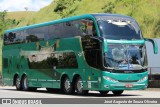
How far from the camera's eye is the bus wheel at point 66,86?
2644cm

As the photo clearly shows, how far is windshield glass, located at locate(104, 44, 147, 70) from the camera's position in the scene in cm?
2353

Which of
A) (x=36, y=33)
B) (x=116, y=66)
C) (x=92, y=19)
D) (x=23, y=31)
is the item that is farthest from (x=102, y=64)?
(x=23, y=31)

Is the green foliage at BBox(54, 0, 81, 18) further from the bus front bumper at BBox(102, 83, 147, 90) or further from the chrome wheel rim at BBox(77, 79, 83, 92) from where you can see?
the bus front bumper at BBox(102, 83, 147, 90)

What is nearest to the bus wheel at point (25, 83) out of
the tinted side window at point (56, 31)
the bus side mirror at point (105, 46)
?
the tinted side window at point (56, 31)

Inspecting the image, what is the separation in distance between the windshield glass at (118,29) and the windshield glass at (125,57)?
0.47 metres

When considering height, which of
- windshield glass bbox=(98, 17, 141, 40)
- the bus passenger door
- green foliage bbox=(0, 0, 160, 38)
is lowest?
the bus passenger door

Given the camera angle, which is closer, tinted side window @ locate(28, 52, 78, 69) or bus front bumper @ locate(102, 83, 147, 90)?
bus front bumper @ locate(102, 83, 147, 90)

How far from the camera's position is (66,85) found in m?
26.9

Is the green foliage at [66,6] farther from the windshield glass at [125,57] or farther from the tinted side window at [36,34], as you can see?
the windshield glass at [125,57]

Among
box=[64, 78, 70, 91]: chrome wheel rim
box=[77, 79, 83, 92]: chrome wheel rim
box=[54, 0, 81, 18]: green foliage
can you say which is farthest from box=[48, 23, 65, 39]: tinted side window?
A: box=[54, 0, 81, 18]: green foliage

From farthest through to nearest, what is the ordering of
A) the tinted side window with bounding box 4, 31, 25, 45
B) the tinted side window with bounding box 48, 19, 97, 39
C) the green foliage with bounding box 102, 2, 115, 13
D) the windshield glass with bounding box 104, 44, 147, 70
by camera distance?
the green foliage with bounding box 102, 2, 115, 13, the tinted side window with bounding box 4, 31, 25, 45, the tinted side window with bounding box 48, 19, 97, 39, the windshield glass with bounding box 104, 44, 147, 70

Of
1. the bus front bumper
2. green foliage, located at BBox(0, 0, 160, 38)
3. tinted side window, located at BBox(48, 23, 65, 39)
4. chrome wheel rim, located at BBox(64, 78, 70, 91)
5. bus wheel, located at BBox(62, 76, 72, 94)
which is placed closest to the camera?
the bus front bumper

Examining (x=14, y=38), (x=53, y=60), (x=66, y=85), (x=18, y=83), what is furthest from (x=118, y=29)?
(x=14, y=38)

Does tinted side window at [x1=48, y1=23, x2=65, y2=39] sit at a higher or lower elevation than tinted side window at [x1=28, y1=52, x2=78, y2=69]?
higher
